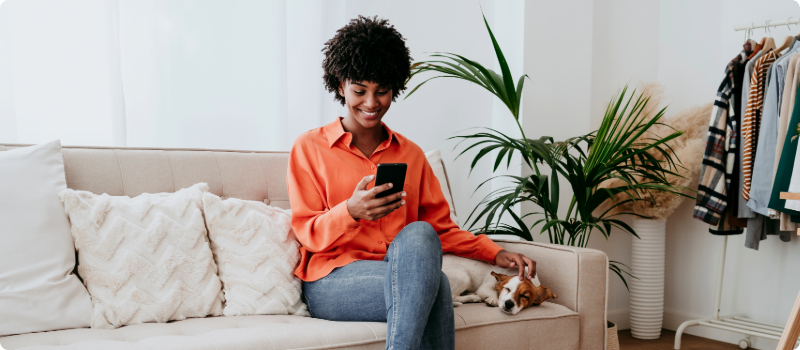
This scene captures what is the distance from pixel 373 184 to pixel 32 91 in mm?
1272

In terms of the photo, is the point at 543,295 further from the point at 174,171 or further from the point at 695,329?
the point at 695,329

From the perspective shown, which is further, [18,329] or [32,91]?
[32,91]

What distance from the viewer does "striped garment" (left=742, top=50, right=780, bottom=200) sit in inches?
94.0

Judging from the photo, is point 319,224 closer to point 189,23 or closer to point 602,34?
point 189,23

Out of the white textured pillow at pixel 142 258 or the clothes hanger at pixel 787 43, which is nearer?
the white textured pillow at pixel 142 258

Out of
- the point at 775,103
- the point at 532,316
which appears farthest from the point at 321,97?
the point at 775,103

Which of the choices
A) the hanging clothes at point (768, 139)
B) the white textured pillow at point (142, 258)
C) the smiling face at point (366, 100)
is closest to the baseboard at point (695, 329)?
the hanging clothes at point (768, 139)

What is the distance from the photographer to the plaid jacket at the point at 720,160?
2525 millimetres

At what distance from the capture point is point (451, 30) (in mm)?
2797

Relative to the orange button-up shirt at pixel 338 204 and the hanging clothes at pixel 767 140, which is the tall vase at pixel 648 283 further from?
the orange button-up shirt at pixel 338 204

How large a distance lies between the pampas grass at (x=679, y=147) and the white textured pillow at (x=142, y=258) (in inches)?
82.1

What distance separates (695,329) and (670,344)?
0.28 m

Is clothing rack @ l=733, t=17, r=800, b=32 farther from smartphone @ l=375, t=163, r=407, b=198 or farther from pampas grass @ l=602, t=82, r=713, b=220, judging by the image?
smartphone @ l=375, t=163, r=407, b=198

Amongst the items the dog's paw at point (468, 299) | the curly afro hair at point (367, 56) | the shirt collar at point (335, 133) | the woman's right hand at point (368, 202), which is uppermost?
the curly afro hair at point (367, 56)
